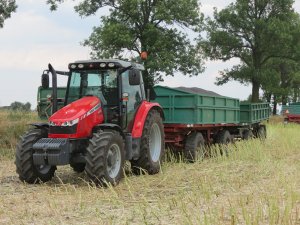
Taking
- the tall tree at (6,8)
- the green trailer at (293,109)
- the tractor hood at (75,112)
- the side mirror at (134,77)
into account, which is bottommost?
the tractor hood at (75,112)

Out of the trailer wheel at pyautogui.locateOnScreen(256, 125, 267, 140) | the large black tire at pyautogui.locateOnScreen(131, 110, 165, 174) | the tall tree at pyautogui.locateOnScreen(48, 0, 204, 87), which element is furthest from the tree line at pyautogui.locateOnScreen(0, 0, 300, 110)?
the large black tire at pyautogui.locateOnScreen(131, 110, 165, 174)

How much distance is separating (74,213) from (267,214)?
2.34m

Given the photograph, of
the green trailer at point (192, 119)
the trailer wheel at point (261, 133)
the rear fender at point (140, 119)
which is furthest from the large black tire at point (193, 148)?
the trailer wheel at point (261, 133)

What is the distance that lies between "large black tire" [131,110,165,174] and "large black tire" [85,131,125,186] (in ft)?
1.98

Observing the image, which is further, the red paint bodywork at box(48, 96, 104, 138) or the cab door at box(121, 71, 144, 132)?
the cab door at box(121, 71, 144, 132)

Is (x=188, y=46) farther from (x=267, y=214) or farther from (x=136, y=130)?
(x=267, y=214)

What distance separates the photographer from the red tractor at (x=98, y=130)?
8.23 m

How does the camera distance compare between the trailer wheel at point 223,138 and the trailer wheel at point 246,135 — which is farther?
the trailer wheel at point 246,135

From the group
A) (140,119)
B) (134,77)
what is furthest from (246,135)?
(134,77)

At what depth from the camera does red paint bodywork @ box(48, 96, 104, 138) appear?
8477mm

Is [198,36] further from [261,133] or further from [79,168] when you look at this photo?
[79,168]

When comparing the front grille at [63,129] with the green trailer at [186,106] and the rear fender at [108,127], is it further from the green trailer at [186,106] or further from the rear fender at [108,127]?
the green trailer at [186,106]

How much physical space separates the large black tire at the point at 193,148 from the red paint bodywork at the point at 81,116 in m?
3.52

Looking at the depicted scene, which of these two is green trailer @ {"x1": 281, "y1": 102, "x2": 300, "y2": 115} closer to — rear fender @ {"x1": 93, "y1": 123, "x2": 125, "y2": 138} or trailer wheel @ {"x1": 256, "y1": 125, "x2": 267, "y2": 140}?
trailer wheel @ {"x1": 256, "y1": 125, "x2": 267, "y2": 140}
